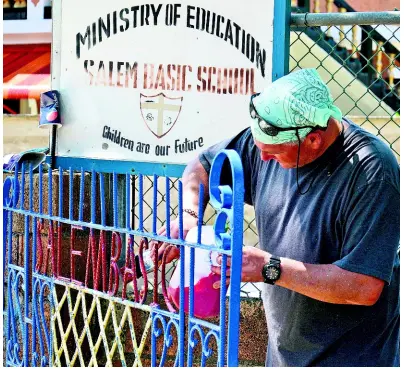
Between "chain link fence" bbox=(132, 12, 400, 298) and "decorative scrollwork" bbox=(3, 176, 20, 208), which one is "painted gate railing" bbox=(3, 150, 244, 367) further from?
"chain link fence" bbox=(132, 12, 400, 298)

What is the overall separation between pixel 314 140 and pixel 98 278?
1.11 metres

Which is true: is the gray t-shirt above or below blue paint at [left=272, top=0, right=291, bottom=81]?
below

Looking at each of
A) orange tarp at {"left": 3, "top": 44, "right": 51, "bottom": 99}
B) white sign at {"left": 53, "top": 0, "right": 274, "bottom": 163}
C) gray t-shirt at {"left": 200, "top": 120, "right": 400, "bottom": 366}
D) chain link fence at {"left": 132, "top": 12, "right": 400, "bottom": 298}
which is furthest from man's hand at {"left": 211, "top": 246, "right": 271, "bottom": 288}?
orange tarp at {"left": 3, "top": 44, "right": 51, "bottom": 99}

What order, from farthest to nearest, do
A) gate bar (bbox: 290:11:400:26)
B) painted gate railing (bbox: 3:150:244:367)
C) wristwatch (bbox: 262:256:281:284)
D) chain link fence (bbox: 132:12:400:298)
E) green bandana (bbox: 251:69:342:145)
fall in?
1. chain link fence (bbox: 132:12:400:298)
2. gate bar (bbox: 290:11:400:26)
3. green bandana (bbox: 251:69:342:145)
4. wristwatch (bbox: 262:256:281:284)
5. painted gate railing (bbox: 3:150:244:367)

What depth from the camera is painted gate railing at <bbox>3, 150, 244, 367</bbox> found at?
2676 millimetres

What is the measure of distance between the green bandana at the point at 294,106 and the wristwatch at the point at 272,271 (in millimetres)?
442

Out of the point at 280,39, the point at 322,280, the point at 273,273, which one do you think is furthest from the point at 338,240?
the point at 280,39

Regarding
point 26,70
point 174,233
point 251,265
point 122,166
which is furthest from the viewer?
point 26,70

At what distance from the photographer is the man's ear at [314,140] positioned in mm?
2971

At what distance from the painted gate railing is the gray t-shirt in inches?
12.3

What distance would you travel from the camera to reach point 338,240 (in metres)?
2.95

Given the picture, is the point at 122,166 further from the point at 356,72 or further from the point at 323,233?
the point at 356,72

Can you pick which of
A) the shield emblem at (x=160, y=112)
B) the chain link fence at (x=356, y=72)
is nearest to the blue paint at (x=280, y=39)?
the shield emblem at (x=160, y=112)

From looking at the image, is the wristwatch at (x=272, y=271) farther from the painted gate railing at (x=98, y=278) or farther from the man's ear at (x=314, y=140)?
the man's ear at (x=314, y=140)
